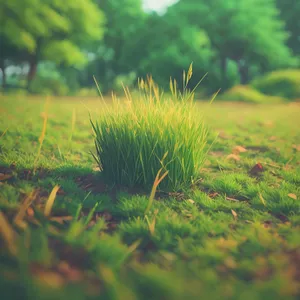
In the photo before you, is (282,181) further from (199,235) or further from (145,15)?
(145,15)

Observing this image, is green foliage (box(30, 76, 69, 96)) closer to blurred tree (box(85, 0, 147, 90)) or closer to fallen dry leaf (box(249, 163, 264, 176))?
blurred tree (box(85, 0, 147, 90))

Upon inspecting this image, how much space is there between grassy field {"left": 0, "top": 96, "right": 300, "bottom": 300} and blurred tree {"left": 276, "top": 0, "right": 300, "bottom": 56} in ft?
96.2

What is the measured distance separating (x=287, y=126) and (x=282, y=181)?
4146 millimetres

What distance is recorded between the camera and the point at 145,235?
2.08 m

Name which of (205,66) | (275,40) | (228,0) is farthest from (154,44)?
(275,40)

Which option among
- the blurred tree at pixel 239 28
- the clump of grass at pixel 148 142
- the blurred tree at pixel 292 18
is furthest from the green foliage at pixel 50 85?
the blurred tree at pixel 292 18

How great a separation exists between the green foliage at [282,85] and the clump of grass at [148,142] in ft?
50.8

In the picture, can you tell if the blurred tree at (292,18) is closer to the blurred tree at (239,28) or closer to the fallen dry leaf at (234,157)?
the blurred tree at (239,28)

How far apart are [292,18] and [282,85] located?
14.5 meters

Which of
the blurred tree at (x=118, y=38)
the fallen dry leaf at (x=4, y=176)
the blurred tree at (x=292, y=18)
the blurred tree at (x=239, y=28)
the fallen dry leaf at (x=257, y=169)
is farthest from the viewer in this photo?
the blurred tree at (x=292, y=18)

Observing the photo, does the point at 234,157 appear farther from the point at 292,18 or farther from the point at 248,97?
the point at 292,18

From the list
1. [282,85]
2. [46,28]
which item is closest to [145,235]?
[282,85]

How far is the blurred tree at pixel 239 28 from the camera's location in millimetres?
20734

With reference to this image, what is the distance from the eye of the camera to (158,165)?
2.72 m
